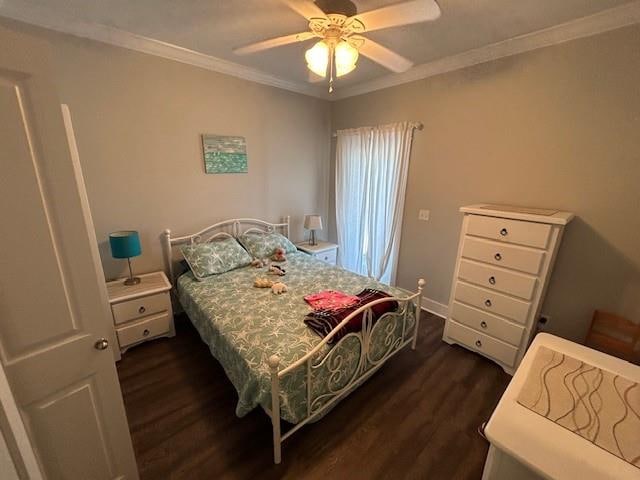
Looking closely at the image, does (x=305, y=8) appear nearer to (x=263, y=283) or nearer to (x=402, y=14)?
(x=402, y=14)

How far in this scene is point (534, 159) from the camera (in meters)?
2.26

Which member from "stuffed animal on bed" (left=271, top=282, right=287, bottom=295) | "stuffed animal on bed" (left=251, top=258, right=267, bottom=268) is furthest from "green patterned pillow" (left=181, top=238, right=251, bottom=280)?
"stuffed animal on bed" (left=271, top=282, right=287, bottom=295)

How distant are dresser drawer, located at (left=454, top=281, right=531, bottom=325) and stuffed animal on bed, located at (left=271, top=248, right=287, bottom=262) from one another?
1.79m

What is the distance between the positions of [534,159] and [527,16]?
104 cm

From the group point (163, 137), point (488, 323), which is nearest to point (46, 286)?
point (163, 137)

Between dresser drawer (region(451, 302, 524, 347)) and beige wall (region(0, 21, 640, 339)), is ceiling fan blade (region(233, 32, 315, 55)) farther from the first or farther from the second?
dresser drawer (region(451, 302, 524, 347))

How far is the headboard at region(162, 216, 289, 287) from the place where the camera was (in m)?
2.77

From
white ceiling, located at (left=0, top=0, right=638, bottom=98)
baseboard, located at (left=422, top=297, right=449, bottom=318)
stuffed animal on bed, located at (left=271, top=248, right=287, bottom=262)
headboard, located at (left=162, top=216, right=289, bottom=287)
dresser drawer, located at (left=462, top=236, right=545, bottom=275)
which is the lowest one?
baseboard, located at (left=422, top=297, right=449, bottom=318)

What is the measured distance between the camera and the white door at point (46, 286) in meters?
0.84

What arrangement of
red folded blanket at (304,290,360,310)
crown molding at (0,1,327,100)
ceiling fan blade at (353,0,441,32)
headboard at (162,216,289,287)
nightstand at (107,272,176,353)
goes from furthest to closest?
headboard at (162,216,289,287) < nightstand at (107,272,176,353) < red folded blanket at (304,290,360,310) < crown molding at (0,1,327,100) < ceiling fan blade at (353,0,441,32)

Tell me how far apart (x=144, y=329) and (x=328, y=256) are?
2260 mm

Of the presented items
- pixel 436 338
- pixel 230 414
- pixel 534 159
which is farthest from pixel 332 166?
pixel 230 414

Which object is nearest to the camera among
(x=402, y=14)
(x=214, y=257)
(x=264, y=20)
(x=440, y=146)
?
(x=402, y=14)

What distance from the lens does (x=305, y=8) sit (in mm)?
1384
